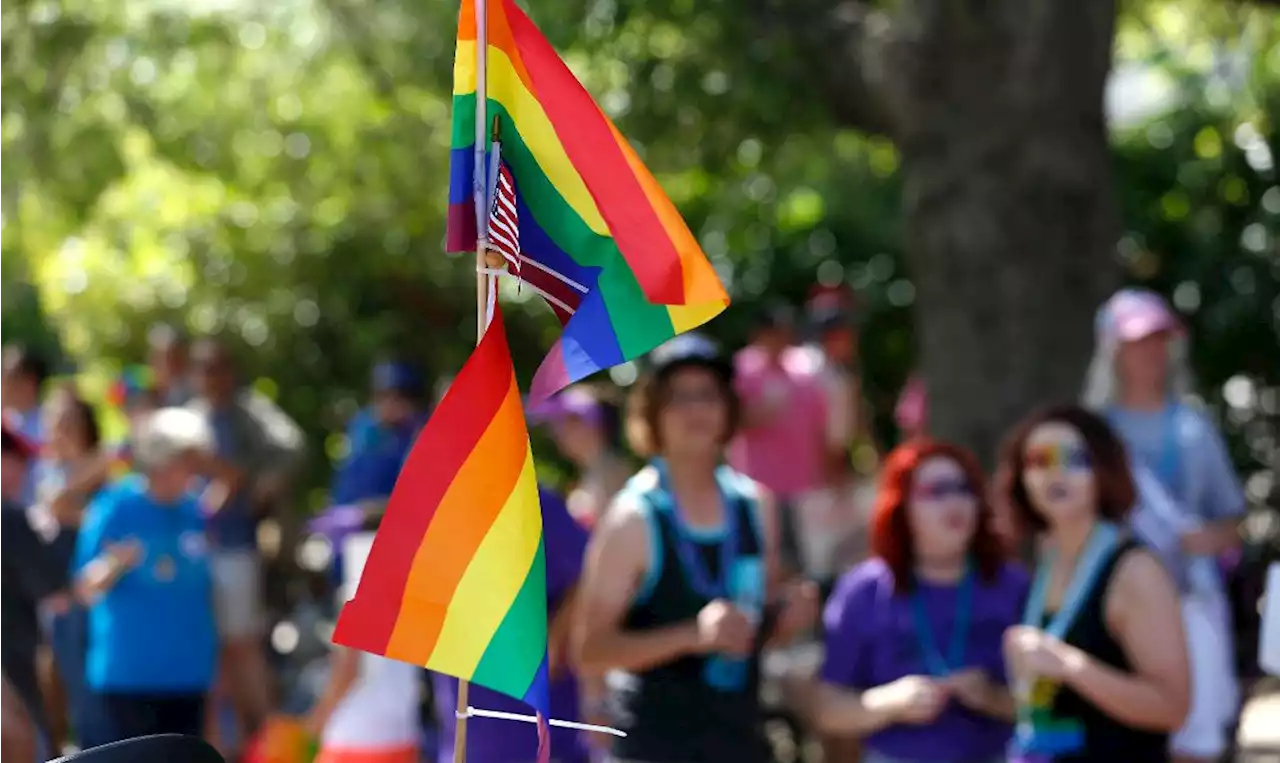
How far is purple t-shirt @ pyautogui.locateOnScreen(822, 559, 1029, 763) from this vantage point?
5082 mm

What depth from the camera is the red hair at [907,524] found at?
5.23 metres

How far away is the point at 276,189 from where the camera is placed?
13.0 meters

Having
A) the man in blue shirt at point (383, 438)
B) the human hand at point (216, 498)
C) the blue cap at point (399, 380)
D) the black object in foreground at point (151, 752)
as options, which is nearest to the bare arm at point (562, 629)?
the black object in foreground at point (151, 752)

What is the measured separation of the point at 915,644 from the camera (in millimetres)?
5164

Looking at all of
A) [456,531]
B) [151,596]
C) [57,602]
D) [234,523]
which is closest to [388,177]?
[234,523]

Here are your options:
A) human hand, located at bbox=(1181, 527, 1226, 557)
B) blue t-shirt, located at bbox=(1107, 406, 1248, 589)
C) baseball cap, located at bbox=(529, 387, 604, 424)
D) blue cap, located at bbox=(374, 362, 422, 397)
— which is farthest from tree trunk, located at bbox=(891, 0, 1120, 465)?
blue cap, located at bbox=(374, 362, 422, 397)

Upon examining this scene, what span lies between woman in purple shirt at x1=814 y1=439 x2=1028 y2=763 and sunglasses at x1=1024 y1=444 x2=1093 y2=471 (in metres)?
0.28

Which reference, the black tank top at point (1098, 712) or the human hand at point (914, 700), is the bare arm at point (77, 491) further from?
the black tank top at point (1098, 712)

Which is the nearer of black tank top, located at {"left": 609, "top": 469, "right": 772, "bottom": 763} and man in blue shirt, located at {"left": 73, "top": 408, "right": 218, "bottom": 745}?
black tank top, located at {"left": 609, "top": 469, "right": 772, "bottom": 763}

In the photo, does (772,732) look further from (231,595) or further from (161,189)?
(161,189)

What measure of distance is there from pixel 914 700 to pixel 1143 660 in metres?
0.59

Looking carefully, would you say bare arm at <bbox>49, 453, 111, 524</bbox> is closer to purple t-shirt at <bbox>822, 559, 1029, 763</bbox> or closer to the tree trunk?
the tree trunk

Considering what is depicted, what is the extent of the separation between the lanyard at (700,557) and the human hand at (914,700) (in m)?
0.48

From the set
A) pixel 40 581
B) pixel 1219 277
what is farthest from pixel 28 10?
pixel 1219 277
